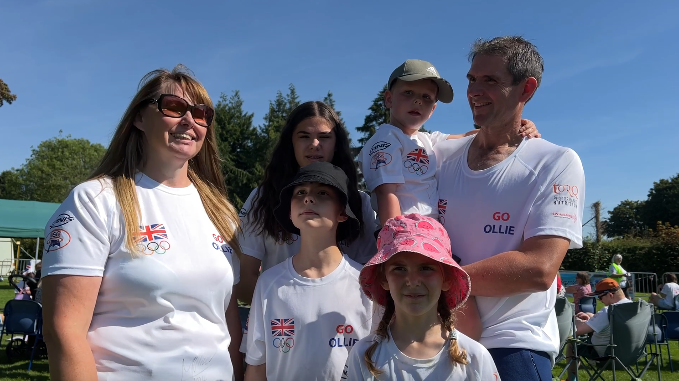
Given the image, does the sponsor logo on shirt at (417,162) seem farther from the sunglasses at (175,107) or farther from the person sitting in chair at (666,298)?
the person sitting in chair at (666,298)

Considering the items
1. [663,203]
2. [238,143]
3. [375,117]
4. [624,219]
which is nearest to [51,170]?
[238,143]

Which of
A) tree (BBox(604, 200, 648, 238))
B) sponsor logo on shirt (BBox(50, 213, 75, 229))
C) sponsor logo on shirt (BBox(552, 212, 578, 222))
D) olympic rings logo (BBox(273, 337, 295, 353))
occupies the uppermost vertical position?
tree (BBox(604, 200, 648, 238))

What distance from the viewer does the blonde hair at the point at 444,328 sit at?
208 cm

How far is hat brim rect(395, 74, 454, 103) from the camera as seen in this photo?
310cm

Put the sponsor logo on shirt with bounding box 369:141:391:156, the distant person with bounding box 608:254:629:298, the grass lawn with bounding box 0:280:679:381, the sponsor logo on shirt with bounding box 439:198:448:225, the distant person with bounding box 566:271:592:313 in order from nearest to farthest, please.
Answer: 1. the sponsor logo on shirt with bounding box 439:198:448:225
2. the sponsor logo on shirt with bounding box 369:141:391:156
3. the grass lawn with bounding box 0:280:679:381
4. the distant person with bounding box 566:271:592:313
5. the distant person with bounding box 608:254:629:298

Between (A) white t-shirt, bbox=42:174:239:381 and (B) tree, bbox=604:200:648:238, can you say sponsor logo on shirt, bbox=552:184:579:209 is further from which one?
(B) tree, bbox=604:200:648:238

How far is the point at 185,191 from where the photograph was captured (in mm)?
2465

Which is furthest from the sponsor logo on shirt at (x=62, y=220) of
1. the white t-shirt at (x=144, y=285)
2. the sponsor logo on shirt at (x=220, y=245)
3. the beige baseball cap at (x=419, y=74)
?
the beige baseball cap at (x=419, y=74)

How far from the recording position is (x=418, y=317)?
87.9 inches

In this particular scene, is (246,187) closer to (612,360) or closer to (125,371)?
(612,360)

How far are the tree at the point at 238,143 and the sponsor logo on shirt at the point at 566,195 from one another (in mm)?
36150

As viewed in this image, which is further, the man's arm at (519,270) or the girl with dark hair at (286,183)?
the girl with dark hair at (286,183)

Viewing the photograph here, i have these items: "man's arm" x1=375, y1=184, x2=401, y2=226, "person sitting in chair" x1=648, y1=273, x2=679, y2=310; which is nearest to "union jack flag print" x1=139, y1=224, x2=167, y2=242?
"man's arm" x1=375, y1=184, x2=401, y2=226

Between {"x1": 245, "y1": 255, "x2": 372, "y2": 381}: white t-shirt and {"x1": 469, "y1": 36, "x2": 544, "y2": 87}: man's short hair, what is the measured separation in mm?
1271
